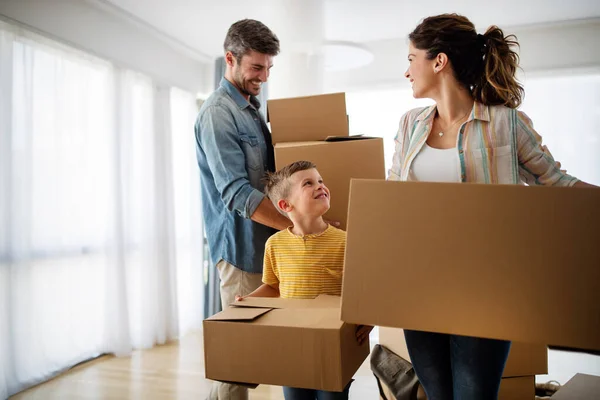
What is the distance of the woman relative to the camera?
1003 millimetres

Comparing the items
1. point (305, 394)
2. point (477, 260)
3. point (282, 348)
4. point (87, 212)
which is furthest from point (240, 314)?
point (87, 212)

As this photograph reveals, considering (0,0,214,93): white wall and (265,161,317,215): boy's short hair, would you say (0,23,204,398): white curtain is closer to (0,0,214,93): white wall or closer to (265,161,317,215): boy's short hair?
(0,0,214,93): white wall

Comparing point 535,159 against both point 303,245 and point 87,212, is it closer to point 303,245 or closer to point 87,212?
point 303,245

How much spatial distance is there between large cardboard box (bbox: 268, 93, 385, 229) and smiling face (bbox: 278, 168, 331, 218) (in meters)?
0.07

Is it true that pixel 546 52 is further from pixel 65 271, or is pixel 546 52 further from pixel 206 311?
pixel 65 271

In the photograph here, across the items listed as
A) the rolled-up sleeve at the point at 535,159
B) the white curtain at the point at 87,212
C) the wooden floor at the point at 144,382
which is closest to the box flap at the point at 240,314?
the rolled-up sleeve at the point at 535,159

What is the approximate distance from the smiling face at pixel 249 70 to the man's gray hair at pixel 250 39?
0.02 metres

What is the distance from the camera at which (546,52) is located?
399cm

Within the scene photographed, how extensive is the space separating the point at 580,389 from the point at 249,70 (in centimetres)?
136

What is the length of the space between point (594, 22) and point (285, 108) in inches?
133

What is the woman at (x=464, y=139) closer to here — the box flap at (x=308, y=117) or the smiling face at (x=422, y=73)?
the smiling face at (x=422, y=73)

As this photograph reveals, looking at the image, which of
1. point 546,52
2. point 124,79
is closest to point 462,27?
point 124,79

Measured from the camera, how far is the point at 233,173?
162 cm

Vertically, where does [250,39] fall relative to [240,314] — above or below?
above
